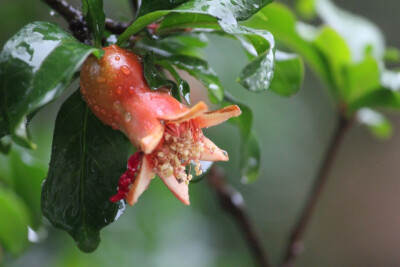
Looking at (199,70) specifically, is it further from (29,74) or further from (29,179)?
(29,179)

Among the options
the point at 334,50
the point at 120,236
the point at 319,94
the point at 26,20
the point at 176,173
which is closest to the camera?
the point at 176,173

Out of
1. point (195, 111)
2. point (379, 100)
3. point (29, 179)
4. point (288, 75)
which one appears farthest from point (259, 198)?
point (195, 111)

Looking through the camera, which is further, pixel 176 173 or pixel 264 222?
pixel 264 222

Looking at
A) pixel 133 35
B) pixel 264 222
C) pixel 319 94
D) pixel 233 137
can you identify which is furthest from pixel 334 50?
pixel 319 94

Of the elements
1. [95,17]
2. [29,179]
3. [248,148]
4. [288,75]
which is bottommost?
[29,179]

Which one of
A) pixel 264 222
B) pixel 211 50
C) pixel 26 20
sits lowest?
pixel 264 222

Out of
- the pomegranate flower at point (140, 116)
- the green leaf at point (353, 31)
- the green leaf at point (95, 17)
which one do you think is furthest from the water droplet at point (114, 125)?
the green leaf at point (353, 31)

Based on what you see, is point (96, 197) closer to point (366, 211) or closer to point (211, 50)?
point (211, 50)
